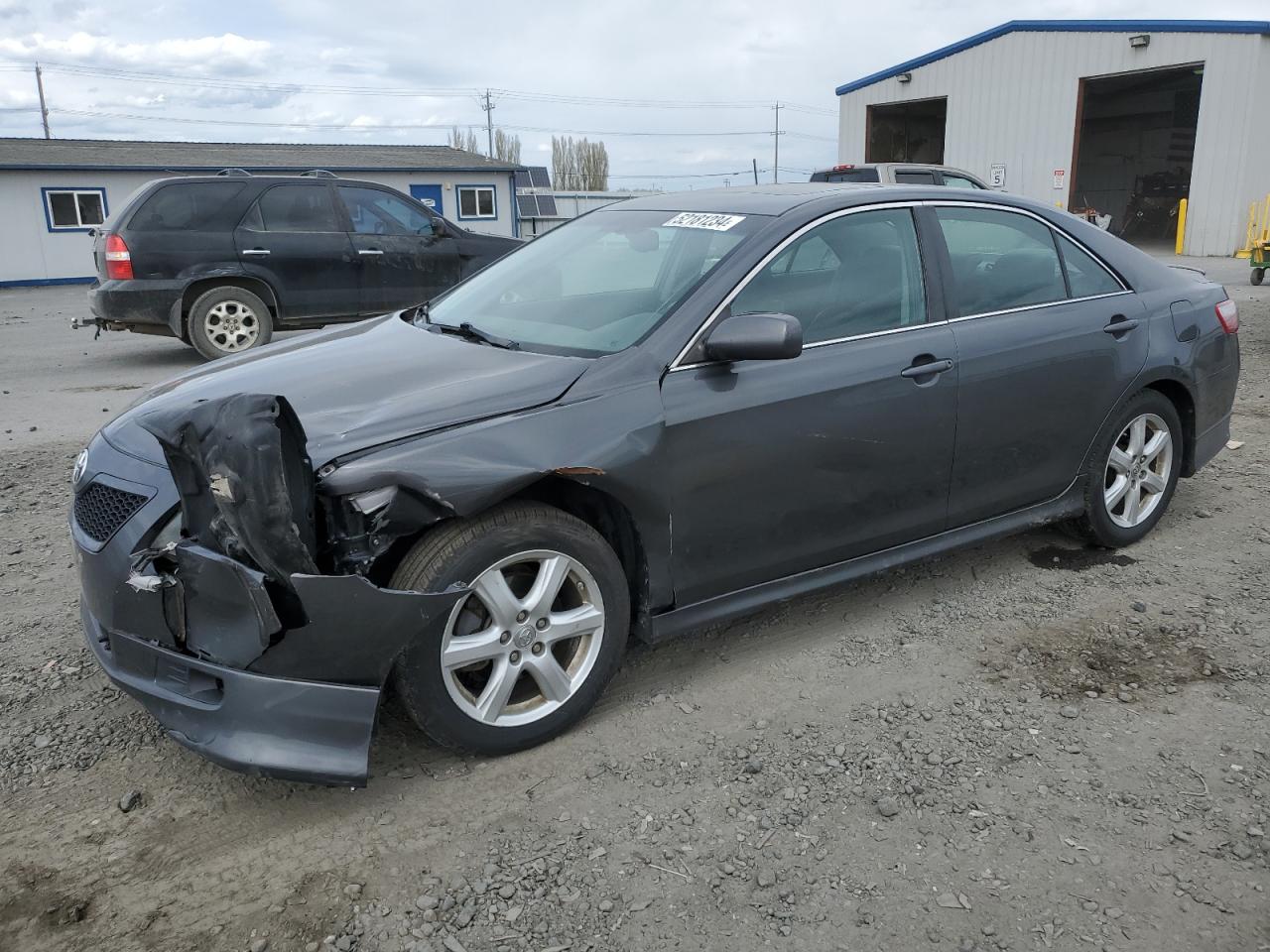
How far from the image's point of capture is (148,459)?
2.95 m

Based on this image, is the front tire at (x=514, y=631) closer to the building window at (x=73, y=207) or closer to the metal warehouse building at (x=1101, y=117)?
the metal warehouse building at (x=1101, y=117)

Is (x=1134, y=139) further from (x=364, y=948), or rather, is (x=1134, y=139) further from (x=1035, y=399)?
(x=364, y=948)

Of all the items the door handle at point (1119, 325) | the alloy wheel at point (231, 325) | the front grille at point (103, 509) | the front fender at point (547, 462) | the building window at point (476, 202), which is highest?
the building window at point (476, 202)

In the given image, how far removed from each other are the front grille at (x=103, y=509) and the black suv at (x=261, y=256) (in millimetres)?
7349

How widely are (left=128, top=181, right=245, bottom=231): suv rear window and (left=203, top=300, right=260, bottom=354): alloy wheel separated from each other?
80 cm

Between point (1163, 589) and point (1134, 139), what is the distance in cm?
3650

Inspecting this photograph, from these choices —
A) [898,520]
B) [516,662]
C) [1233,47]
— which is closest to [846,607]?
[898,520]

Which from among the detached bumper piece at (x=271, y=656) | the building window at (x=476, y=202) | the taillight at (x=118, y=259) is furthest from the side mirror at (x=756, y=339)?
the building window at (x=476, y=202)

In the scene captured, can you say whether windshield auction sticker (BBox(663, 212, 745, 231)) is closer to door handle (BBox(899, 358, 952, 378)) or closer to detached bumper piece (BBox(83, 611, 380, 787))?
door handle (BBox(899, 358, 952, 378))

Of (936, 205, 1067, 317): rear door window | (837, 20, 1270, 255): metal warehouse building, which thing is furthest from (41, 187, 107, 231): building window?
(936, 205, 1067, 317): rear door window

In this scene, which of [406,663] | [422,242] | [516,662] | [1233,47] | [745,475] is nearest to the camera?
[406,663]

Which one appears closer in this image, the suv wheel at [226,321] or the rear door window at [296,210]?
the suv wheel at [226,321]

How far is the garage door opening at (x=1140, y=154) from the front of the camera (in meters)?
32.8

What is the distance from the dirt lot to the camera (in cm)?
239
